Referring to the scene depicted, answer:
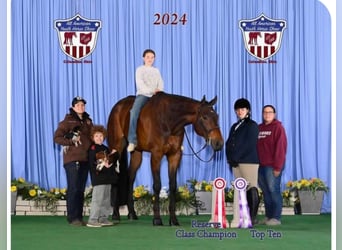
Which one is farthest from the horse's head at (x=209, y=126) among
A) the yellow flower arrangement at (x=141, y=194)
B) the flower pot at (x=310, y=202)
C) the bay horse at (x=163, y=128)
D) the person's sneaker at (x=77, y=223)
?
the person's sneaker at (x=77, y=223)

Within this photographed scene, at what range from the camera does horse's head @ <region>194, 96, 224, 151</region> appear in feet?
20.6

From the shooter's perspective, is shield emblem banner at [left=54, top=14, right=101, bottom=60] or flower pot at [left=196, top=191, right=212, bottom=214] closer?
shield emblem banner at [left=54, top=14, right=101, bottom=60]

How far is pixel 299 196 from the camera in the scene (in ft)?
21.6

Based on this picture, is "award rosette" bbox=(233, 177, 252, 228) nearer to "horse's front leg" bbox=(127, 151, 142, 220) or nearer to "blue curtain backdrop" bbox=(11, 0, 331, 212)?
"blue curtain backdrop" bbox=(11, 0, 331, 212)

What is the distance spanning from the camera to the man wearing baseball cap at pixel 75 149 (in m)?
6.37

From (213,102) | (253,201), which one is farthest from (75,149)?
(253,201)

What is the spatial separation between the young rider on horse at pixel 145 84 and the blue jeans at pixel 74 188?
41cm

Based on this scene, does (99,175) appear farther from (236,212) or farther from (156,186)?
(236,212)

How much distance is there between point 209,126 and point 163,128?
36 centimetres

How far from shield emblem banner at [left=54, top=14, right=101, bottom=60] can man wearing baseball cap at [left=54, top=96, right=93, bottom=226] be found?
14.3 inches

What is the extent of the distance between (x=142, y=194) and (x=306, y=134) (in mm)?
1346

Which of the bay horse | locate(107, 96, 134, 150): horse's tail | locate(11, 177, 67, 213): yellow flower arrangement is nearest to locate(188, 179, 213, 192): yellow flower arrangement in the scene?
the bay horse

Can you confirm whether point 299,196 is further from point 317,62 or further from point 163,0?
point 163,0

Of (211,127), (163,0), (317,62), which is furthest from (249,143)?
(163,0)
